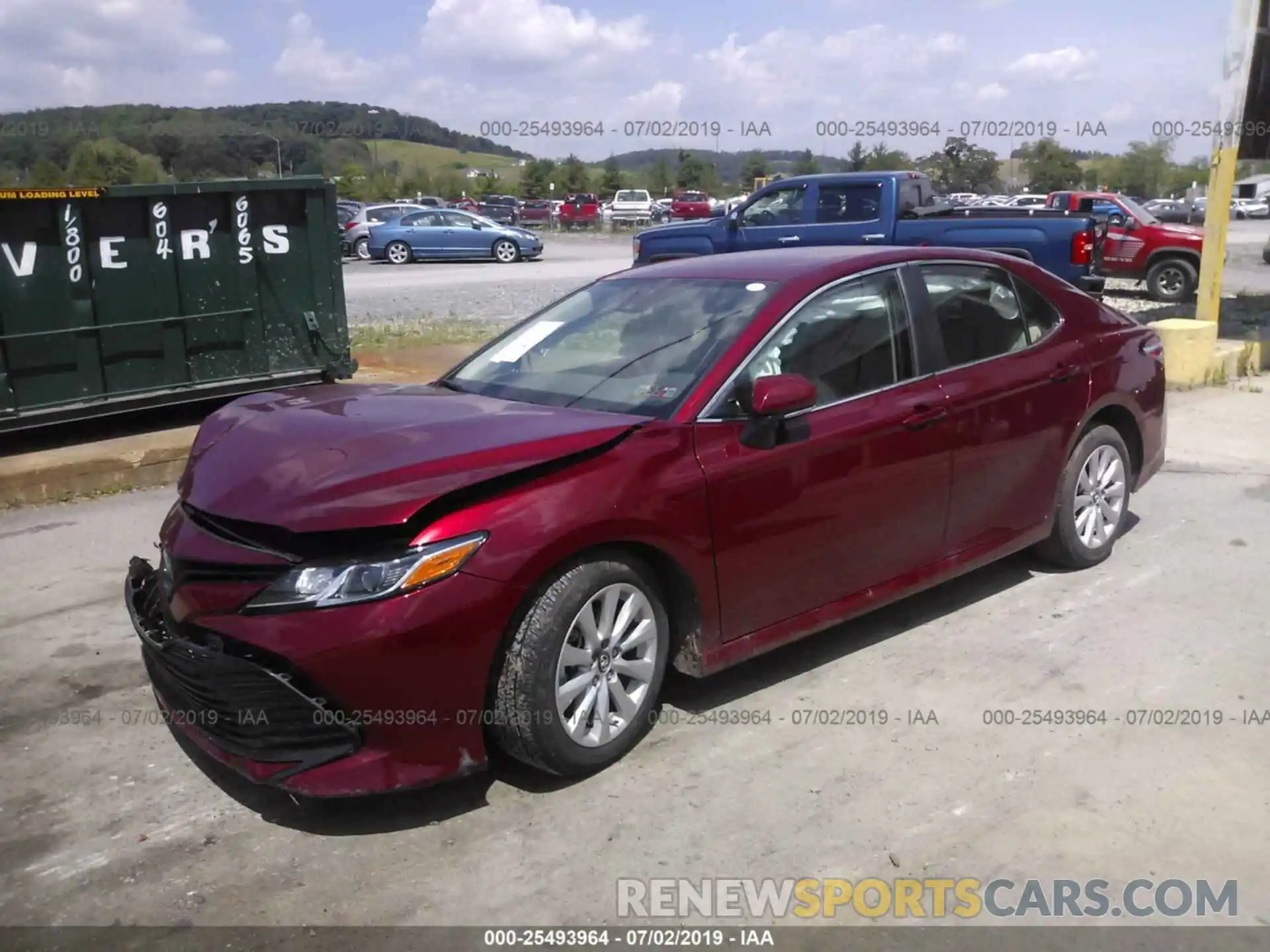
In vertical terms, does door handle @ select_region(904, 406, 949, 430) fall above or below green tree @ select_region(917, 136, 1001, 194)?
below

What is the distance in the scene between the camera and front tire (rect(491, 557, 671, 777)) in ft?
11.6

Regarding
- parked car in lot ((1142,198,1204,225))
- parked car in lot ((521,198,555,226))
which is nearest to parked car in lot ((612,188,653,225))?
parked car in lot ((521,198,555,226))

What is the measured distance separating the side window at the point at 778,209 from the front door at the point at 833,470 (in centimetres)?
1029

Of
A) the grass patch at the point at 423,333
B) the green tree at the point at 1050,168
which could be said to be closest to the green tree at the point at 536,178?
the green tree at the point at 1050,168

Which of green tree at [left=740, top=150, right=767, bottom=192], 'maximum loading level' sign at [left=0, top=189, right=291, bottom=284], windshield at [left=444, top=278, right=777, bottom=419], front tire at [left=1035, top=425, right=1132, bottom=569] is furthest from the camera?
green tree at [left=740, top=150, right=767, bottom=192]

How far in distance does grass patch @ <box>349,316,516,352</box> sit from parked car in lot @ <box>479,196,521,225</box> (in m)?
29.4

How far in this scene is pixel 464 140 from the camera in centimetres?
10344

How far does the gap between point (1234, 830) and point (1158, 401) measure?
10.2ft

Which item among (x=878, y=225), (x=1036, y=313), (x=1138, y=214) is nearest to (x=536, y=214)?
(x=1138, y=214)

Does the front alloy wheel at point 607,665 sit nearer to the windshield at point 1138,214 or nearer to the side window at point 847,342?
the side window at point 847,342

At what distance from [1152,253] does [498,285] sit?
453 inches

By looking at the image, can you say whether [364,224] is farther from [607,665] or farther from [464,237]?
[607,665]

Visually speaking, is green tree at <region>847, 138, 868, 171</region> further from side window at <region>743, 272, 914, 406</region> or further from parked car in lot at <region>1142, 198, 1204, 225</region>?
side window at <region>743, 272, 914, 406</region>

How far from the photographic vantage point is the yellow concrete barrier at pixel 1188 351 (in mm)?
10719
